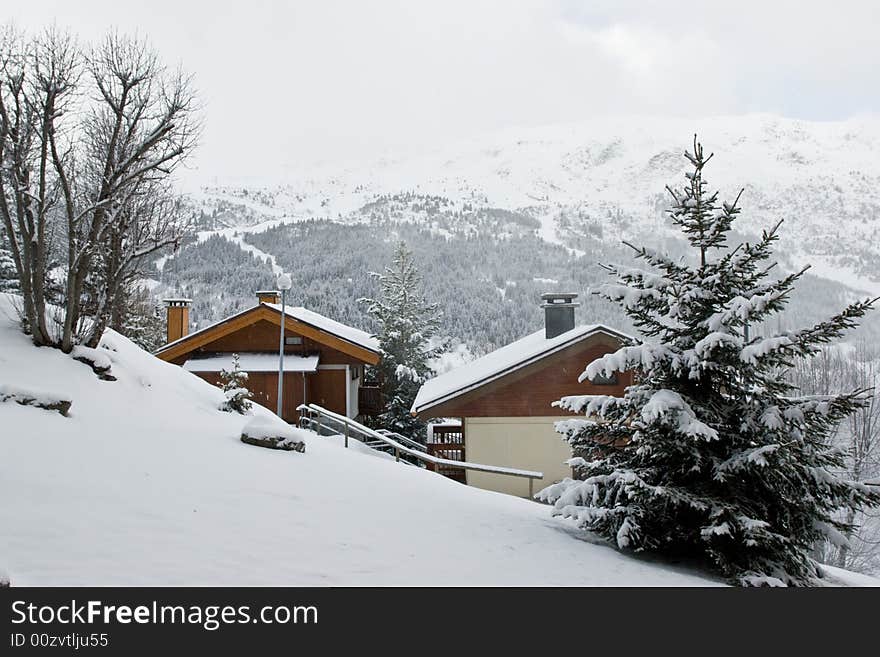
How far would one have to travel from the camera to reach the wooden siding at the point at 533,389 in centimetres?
1816

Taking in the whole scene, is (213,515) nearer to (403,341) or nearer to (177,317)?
(403,341)

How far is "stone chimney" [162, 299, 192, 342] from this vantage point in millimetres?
28125

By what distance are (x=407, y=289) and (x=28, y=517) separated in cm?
2596

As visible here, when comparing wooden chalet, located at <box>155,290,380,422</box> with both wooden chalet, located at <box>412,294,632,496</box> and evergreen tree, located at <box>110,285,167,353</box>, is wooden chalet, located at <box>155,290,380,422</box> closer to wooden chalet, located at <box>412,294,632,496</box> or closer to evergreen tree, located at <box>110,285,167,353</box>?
evergreen tree, located at <box>110,285,167,353</box>

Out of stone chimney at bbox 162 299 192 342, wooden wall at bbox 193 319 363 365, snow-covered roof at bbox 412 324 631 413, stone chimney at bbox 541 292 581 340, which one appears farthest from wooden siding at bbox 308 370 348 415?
stone chimney at bbox 541 292 581 340

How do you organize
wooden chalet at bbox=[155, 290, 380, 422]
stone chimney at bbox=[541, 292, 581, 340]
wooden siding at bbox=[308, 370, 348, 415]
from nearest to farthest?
1. stone chimney at bbox=[541, 292, 581, 340]
2. wooden chalet at bbox=[155, 290, 380, 422]
3. wooden siding at bbox=[308, 370, 348, 415]

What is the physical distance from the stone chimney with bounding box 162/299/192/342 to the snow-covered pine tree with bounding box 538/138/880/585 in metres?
23.7

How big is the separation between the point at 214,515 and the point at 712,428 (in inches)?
216

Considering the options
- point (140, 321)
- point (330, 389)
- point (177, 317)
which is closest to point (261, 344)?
point (330, 389)

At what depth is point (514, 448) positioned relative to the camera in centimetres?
1809

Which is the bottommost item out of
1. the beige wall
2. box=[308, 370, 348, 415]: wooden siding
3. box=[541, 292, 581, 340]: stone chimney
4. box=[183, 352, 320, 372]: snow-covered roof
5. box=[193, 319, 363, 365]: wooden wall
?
the beige wall
